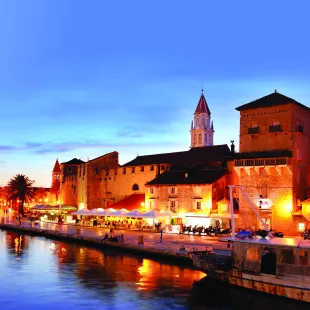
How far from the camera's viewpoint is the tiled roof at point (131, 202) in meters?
68.2

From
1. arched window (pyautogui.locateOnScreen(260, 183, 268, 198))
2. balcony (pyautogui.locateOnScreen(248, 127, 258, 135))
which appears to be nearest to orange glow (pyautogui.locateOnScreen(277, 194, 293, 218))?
arched window (pyautogui.locateOnScreen(260, 183, 268, 198))

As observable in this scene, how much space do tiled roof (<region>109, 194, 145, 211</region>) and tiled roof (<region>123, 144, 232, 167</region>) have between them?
5362 millimetres

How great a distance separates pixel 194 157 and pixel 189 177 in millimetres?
7536

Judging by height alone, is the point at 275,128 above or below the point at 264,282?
above

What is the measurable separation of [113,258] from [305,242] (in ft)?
61.7

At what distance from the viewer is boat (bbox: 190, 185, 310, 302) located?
2767 centimetres

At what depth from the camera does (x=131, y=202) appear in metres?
69.9

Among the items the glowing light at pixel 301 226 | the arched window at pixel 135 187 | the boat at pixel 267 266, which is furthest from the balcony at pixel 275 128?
the arched window at pixel 135 187

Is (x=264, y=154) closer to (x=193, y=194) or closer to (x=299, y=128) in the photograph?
(x=299, y=128)

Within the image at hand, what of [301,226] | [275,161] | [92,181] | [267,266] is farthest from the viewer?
[92,181]

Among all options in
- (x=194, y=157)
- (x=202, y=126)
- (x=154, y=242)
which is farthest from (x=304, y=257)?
(x=202, y=126)

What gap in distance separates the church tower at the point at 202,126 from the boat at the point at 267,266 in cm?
10270

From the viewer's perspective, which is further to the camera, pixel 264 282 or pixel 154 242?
pixel 154 242

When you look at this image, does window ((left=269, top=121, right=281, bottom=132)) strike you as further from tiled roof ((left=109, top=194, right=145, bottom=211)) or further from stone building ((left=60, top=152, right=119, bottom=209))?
stone building ((left=60, top=152, right=119, bottom=209))
